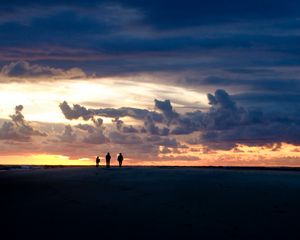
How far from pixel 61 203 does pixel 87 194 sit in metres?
4.05

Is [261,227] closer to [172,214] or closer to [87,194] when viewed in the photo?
[172,214]

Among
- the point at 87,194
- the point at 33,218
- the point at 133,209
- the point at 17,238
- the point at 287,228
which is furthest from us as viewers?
the point at 87,194

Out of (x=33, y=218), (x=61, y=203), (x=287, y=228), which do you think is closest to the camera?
(x=287, y=228)

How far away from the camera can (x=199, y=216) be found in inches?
885

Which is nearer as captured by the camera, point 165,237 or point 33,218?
point 165,237

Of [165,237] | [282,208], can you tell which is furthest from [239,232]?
[282,208]

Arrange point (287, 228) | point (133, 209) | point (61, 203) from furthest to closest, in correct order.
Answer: point (61, 203)
point (133, 209)
point (287, 228)

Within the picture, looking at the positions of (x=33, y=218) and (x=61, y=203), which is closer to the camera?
(x=33, y=218)

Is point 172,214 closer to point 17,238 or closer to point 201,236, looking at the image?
point 201,236

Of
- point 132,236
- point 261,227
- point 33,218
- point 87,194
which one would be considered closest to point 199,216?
point 261,227

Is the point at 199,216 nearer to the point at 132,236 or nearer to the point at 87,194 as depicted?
the point at 132,236

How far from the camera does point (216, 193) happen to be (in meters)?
30.5

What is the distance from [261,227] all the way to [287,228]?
3.11ft

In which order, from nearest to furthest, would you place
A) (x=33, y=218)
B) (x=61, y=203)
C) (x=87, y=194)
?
(x=33, y=218)
(x=61, y=203)
(x=87, y=194)
